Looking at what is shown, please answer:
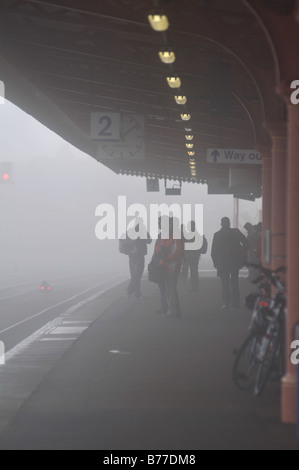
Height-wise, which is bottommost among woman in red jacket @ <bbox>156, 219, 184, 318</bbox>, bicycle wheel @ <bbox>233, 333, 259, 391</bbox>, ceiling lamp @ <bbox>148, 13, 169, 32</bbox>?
bicycle wheel @ <bbox>233, 333, 259, 391</bbox>

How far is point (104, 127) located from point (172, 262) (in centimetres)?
355

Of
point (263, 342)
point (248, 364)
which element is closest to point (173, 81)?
point (248, 364)

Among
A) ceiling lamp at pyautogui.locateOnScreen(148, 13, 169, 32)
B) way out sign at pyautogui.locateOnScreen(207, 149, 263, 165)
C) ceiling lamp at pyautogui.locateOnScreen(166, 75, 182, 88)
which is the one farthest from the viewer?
way out sign at pyautogui.locateOnScreen(207, 149, 263, 165)

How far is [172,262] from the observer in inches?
677

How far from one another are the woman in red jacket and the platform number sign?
2.81 metres

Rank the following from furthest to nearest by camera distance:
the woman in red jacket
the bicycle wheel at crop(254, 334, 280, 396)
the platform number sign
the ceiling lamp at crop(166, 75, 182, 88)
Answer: the platform number sign
the woman in red jacket
the ceiling lamp at crop(166, 75, 182, 88)
the bicycle wheel at crop(254, 334, 280, 396)

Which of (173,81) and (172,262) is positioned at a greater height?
(173,81)

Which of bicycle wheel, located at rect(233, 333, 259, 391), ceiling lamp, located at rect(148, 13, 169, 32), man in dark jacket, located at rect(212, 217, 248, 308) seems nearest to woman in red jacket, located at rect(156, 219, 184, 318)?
man in dark jacket, located at rect(212, 217, 248, 308)

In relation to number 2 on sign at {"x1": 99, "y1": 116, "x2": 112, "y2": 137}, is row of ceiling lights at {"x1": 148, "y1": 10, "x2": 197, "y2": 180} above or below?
above

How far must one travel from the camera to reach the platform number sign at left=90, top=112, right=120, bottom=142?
19.1m

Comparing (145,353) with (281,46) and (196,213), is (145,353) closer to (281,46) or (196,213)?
(281,46)

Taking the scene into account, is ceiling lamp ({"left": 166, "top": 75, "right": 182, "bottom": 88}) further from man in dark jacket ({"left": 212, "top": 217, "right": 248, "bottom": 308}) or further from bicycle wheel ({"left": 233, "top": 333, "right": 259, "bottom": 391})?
bicycle wheel ({"left": 233, "top": 333, "right": 259, "bottom": 391})

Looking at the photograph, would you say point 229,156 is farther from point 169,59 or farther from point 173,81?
point 169,59

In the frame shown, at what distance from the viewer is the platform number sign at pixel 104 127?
1912 centimetres
